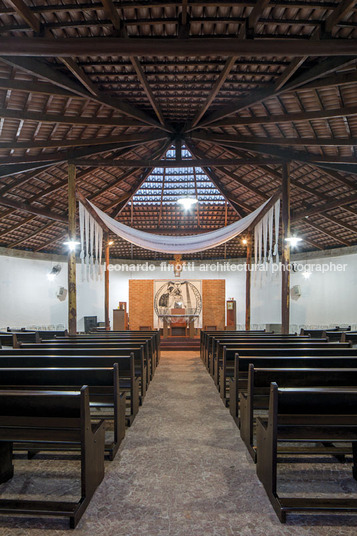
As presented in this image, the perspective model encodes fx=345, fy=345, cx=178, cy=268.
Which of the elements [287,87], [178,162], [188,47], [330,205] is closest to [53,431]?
[188,47]

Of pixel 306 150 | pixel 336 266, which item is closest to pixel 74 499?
pixel 306 150

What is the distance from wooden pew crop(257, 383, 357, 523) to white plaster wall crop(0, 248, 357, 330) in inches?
430

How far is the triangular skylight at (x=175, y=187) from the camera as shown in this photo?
12.5 metres

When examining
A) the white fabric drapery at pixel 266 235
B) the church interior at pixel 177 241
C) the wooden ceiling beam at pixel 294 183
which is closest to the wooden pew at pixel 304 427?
the church interior at pixel 177 241

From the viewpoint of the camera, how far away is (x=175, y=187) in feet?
44.0

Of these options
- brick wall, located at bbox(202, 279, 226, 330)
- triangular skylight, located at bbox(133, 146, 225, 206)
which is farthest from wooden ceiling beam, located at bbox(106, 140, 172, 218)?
brick wall, located at bbox(202, 279, 226, 330)

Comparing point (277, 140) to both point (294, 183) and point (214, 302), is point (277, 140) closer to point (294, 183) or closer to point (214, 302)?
point (294, 183)

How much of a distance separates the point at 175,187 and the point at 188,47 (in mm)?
8961

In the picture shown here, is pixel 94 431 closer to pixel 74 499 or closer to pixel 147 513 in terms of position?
pixel 74 499

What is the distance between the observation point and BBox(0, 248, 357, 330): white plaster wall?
46.8 ft

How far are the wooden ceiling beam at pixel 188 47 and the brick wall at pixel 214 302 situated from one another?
510 inches

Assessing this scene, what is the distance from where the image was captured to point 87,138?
27.0 feet

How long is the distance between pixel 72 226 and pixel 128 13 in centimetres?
523

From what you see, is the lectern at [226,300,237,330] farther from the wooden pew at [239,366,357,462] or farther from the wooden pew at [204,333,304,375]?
the wooden pew at [239,366,357,462]
